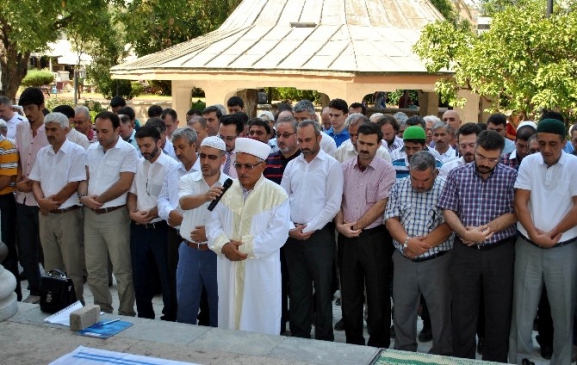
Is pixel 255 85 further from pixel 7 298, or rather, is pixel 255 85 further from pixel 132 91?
pixel 132 91

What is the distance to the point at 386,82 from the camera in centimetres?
1609

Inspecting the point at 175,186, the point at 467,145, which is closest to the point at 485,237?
the point at 467,145

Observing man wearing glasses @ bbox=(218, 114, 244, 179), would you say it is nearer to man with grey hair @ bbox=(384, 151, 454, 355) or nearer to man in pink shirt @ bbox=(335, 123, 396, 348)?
man in pink shirt @ bbox=(335, 123, 396, 348)

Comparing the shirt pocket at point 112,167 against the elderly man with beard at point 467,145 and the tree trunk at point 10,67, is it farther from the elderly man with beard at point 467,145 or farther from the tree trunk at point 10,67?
the tree trunk at point 10,67

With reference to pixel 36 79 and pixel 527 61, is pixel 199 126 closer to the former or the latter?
pixel 527 61

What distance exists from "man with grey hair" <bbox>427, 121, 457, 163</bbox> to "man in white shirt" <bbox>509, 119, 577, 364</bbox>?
220 centimetres

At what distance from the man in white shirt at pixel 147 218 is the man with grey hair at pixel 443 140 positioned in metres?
3.02

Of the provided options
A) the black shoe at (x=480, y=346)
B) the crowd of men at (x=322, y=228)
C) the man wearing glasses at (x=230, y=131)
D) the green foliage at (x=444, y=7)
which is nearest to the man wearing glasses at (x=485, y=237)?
the crowd of men at (x=322, y=228)

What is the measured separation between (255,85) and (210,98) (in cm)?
123

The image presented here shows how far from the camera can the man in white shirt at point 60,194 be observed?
7426 millimetres

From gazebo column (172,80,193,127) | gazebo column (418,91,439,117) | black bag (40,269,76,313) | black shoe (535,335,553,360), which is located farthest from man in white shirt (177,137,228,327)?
gazebo column (418,91,439,117)

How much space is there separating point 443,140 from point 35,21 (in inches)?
466

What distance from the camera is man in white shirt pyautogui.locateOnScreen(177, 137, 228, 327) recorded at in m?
6.25

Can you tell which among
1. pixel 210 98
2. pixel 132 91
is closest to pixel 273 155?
pixel 210 98
